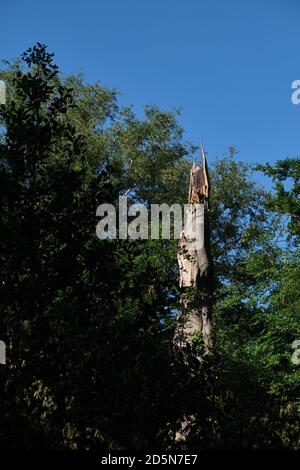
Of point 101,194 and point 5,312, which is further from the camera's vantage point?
point 101,194

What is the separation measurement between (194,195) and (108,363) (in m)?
11.8

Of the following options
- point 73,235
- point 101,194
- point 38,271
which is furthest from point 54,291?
point 101,194

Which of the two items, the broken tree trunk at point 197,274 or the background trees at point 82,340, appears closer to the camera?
the background trees at point 82,340

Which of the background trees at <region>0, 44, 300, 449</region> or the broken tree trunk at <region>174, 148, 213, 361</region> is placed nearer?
the background trees at <region>0, 44, 300, 449</region>

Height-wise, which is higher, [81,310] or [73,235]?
[73,235]

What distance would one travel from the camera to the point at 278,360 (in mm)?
18109

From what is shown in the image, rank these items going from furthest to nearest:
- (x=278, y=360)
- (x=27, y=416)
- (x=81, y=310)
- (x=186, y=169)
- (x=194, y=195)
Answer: (x=186, y=169), (x=278, y=360), (x=194, y=195), (x=81, y=310), (x=27, y=416)

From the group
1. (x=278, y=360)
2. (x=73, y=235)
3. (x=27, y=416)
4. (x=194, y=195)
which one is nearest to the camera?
(x=27, y=416)

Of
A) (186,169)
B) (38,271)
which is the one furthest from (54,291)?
(186,169)

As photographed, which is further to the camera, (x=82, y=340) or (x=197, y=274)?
(x=197, y=274)

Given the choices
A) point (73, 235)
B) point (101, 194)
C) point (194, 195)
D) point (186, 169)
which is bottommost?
point (73, 235)

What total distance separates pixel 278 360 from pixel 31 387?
14222 millimetres

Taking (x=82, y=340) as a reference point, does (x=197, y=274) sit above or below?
above
